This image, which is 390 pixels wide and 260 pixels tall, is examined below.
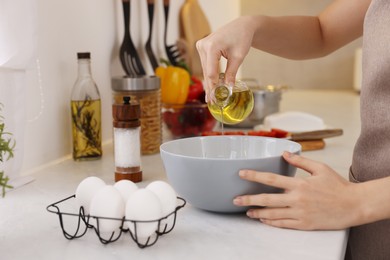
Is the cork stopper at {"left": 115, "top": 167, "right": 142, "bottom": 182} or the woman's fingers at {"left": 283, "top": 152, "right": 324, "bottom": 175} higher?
the woman's fingers at {"left": 283, "top": 152, "right": 324, "bottom": 175}

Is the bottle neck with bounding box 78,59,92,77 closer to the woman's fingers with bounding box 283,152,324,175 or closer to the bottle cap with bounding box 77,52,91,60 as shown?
the bottle cap with bounding box 77,52,91,60

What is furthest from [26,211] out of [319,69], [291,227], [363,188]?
[319,69]

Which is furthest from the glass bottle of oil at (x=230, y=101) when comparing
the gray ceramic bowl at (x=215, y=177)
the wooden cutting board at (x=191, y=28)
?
the wooden cutting board at (x=191, y=28)

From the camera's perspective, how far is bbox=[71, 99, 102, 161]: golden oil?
1.25m

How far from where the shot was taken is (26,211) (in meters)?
0.89

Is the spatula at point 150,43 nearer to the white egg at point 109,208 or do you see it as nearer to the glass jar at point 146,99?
the glass jar at point 146,99

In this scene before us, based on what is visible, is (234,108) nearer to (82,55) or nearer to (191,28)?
(82,55)

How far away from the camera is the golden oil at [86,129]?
1.25 metres

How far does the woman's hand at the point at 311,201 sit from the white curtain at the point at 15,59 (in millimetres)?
483

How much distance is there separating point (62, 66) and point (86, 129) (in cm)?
16

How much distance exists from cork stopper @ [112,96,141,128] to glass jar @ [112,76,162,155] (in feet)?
0.84

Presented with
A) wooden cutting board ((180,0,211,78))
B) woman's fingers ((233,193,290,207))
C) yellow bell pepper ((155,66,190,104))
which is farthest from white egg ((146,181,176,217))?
wooden cutting board ((180,0,211,78))

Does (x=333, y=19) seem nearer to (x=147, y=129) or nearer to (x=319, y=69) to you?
(x=147, y=129)

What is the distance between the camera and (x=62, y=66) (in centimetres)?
127
